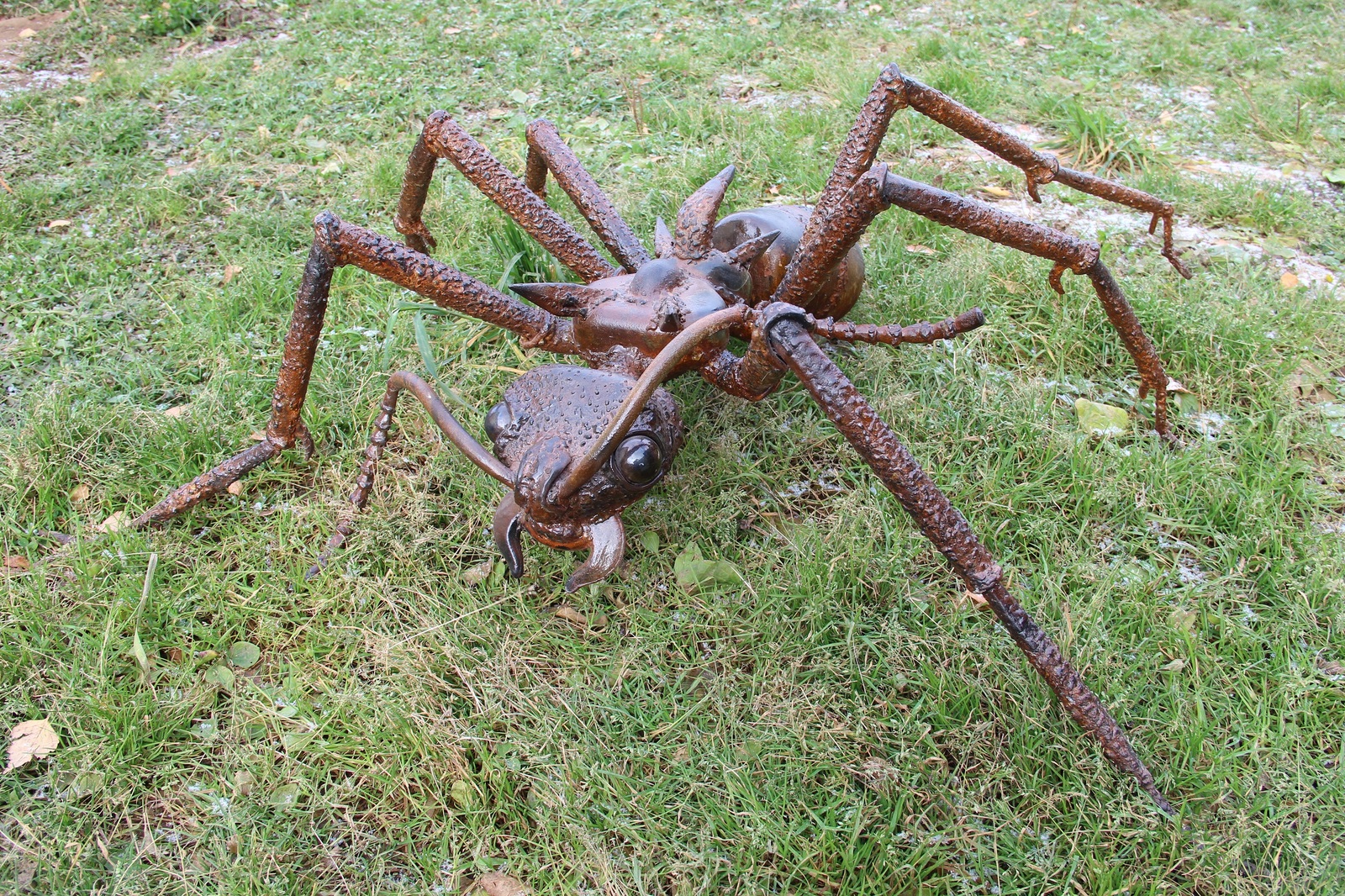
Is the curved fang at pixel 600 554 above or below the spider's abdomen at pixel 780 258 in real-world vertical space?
below

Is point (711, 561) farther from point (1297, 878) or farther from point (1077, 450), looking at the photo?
point (1297, 878)

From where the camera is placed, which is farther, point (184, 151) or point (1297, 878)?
point (184, 151)

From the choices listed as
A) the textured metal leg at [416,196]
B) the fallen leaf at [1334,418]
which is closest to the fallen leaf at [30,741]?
the textured metal leg at [416,196]

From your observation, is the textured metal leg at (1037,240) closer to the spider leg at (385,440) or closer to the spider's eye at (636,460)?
the spider's eye at (636,460)

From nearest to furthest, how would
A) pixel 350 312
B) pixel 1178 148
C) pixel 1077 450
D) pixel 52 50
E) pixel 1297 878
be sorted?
pixel 1297 878 < pixel 1077 450 < pixel 350 312 < pixel 1178 148 < pixel 52 50

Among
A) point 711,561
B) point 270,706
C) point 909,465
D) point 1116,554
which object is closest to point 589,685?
point 711,561

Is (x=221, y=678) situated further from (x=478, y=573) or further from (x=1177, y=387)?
(x=1177, y=387)

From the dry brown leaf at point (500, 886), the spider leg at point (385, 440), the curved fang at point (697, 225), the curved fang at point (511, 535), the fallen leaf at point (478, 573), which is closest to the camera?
the dry brown leaf at point (500, 886)

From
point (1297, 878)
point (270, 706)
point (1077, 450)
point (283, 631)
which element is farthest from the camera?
point (1077, 450)
